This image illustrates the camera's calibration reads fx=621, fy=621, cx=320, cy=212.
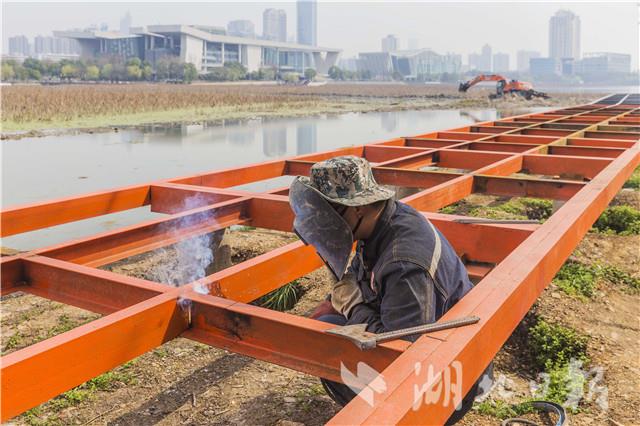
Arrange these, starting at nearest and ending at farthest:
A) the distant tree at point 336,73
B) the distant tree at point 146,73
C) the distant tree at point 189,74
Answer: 1. the distant tree at point 189,74
2. the distant tree at point 146,73
3. the distant tree at point 336,73

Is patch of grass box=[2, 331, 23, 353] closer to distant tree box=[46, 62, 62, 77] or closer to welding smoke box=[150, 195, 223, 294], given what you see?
welding smoke box=[150, 195, 223, 294]

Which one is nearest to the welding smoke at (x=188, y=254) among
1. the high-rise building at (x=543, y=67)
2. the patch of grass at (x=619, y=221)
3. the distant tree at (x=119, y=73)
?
the patch of grass at (x=619, y=221)

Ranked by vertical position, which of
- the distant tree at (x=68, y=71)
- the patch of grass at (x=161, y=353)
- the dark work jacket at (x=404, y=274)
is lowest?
the patch of grass at (x=161, y=353)

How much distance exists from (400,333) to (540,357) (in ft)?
7.50

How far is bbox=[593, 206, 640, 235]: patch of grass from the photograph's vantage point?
22.2 feet

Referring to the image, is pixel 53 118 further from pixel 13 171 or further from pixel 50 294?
pixel 50 294

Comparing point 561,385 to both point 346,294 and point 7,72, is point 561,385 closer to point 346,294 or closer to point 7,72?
point 346,294

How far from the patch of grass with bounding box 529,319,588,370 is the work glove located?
1.85m

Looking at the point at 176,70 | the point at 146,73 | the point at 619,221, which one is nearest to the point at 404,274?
the point at 619,221

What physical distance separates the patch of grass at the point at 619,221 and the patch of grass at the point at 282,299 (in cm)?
363

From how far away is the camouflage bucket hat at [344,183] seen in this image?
6.98 ft

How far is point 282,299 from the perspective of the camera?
521 cm

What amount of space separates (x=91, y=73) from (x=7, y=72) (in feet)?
36.4

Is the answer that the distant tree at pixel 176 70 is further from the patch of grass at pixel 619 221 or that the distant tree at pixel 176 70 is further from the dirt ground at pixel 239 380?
the dirt ground at pixel 239 380
